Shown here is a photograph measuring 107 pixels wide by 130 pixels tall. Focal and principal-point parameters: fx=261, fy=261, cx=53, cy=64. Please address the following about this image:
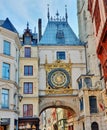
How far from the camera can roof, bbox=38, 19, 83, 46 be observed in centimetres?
4022

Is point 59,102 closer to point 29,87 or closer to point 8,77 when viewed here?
point 29,87

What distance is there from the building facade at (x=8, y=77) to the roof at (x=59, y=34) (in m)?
10.8

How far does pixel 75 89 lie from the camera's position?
37.2 meters

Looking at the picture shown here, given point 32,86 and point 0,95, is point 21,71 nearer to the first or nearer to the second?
point 32,86

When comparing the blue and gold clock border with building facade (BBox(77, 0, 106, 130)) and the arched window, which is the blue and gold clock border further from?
the arched window

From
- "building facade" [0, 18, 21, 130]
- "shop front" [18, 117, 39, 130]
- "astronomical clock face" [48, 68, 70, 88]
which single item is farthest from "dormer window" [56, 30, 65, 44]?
"shop front" [18, 117, 39, 130]

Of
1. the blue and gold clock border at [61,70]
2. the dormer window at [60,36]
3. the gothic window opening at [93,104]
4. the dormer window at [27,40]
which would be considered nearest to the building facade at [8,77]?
the dormer window at [27,40]

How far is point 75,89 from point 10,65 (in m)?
12.4

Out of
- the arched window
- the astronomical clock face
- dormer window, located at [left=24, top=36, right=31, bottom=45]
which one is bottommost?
the arched window

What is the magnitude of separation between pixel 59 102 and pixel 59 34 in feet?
37.5

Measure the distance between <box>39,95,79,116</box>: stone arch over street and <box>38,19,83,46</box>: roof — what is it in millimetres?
8425

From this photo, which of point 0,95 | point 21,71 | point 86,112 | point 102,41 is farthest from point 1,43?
point 102,41

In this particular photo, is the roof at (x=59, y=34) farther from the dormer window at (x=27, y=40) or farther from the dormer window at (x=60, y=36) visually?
the dormer window at (x=27, y=40)

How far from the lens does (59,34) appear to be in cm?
4181
